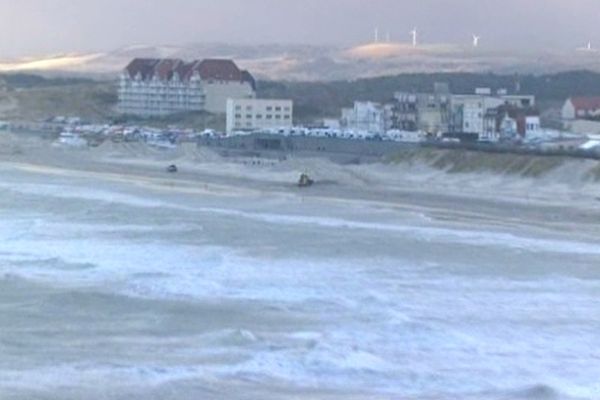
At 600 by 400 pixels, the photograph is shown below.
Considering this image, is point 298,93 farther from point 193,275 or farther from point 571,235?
point 193,275

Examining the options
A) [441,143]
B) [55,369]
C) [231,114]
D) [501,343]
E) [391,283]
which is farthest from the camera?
[231,114]

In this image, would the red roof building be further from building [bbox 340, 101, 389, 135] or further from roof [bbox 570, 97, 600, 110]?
building [bbox 340, 101, 389, 135]

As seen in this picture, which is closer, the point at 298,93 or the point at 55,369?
the point at 55,369

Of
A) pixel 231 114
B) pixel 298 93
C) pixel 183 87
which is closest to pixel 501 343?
pixel 231 114

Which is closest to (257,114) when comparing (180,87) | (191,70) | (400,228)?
(180,87)

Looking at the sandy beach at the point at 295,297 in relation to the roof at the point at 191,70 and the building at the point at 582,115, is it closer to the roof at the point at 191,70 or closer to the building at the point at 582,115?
the building at the point at 582,115

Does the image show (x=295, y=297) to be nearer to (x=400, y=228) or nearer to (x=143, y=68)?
(x=400, y=228)

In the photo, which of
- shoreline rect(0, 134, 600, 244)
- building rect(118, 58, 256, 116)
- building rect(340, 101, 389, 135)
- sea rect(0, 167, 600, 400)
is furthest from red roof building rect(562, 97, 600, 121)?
sea rect(0, 167, 600, 400)
